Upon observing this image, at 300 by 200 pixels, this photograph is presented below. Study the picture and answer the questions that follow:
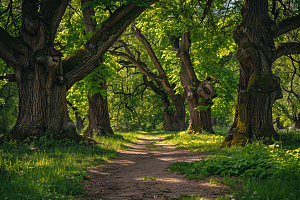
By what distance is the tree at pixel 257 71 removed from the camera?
809cm

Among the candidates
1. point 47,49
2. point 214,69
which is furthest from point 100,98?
point 214,69

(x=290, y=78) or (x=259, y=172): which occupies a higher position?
(x=290, y=78)

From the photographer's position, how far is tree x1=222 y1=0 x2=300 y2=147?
8094 millimetres

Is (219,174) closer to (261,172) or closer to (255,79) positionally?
(261,172)

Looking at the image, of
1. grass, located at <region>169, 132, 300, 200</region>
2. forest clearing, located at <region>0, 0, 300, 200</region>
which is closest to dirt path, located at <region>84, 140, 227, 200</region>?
forest clearing, located at <region>0, 0, 300, 200</region>

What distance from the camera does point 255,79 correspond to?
8.25 m

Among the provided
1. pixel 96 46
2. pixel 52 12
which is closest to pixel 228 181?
pixel 96 46

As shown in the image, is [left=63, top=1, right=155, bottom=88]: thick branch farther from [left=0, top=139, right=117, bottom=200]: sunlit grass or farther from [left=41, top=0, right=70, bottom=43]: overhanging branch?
[left=0, top=139, right=117, bottom=200]: sunlit grass

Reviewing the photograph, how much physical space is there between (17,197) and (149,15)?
12510 millimetres

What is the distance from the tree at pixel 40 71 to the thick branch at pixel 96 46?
0.13ft

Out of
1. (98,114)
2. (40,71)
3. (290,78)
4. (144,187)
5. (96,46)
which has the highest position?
(96,46)

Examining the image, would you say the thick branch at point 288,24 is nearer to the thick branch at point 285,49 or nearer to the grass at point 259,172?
the thick branch at point 285,49

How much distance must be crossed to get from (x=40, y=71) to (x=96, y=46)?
2.35 meters

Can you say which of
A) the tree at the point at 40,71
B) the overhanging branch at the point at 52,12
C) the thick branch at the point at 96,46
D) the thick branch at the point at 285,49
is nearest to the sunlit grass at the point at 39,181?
the tree at the point at 40,71
